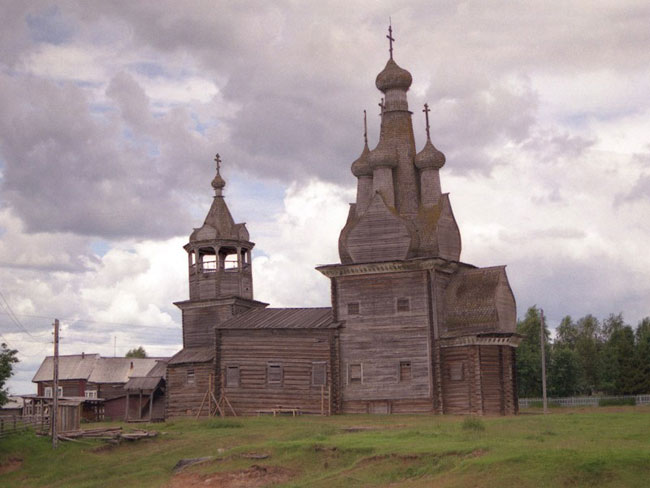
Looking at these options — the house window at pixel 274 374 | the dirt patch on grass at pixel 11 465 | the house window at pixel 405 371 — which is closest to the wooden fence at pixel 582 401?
the house window at pixel 405 371

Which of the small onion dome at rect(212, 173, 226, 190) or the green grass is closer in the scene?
the green grass

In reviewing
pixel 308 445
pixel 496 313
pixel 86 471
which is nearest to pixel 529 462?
pixel 308 445

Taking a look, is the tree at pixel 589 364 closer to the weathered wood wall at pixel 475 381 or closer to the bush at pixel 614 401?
the bush at pixel 614 401

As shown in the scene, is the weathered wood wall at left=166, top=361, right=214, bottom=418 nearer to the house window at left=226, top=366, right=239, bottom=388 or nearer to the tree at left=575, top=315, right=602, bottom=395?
the house window at left=226, top=366, right=239, bottom=388

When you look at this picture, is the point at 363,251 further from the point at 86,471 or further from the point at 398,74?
the point at 86,471

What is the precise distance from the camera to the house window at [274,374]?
5397cm

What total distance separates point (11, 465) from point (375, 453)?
18672mm

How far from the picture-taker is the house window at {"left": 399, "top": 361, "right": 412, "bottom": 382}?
5081cm

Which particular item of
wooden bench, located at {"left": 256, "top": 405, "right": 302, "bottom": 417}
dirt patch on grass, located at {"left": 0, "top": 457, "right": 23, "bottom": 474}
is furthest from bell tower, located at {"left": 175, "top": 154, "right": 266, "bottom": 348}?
dirt patch on grass, located at {"left": 0, "top": 457, "right": 23, "bottom": 474}

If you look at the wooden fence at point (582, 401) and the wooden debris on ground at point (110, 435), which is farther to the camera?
the wooden fence at point (582, 401)

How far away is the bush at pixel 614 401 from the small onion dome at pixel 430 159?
71.1ft

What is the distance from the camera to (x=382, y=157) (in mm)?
55000

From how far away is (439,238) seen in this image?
5259 centimetres

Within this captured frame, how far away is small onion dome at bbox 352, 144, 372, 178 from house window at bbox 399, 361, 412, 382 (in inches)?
473
